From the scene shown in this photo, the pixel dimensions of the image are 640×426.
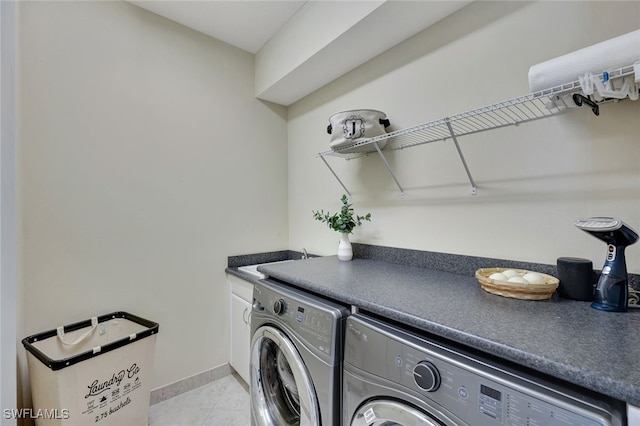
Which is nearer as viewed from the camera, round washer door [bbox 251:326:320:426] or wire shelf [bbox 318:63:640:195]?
wire shelf [bbox 318:63:640:195]

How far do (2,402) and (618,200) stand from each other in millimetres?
2369

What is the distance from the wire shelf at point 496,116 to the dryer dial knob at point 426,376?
88 cm

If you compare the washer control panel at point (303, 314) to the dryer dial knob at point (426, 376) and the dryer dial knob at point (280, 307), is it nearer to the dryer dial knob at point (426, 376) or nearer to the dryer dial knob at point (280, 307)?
the dryer dial knob at point (280, 307)

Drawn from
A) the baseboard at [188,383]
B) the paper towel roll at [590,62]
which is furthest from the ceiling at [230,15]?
the baseboard at [188,383]

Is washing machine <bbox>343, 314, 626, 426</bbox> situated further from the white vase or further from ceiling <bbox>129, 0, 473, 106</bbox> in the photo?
ceiling <bbox>129, 0, 473, 106</bbox>

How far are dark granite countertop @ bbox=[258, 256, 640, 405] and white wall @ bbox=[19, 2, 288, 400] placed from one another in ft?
3.61

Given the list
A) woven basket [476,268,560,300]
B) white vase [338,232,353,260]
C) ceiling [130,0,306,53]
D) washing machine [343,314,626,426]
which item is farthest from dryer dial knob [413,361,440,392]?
ceiling [130,0,306,53]

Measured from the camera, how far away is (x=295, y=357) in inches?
45.3

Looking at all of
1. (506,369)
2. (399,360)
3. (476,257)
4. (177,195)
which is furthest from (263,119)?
(506,369)

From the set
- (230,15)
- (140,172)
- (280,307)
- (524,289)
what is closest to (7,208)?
(140,172)

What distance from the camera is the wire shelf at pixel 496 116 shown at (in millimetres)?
903

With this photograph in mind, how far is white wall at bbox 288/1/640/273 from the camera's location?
1006 millimetres

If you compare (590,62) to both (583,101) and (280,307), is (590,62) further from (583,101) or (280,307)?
(280,307)

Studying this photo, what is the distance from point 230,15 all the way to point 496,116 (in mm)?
1780
